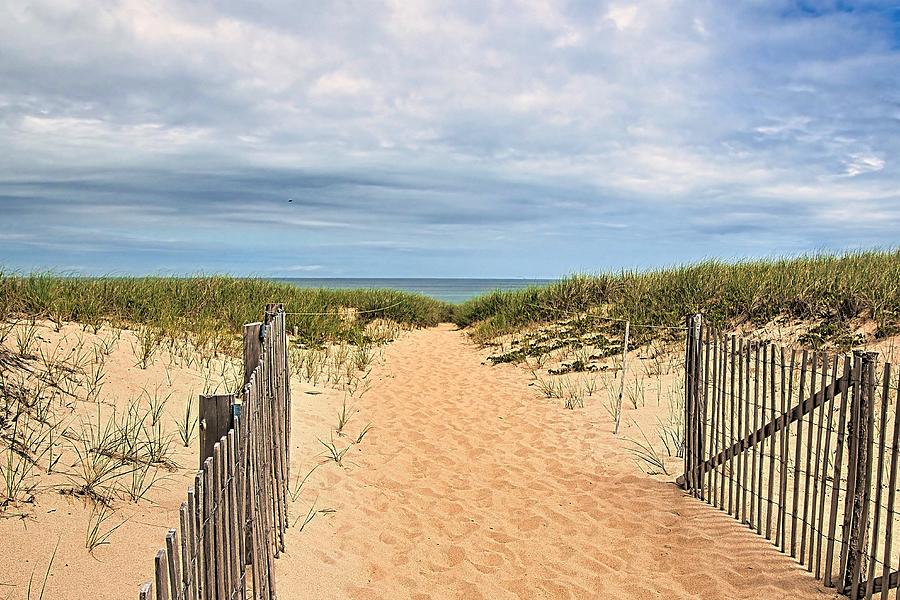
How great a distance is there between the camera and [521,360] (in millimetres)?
12609

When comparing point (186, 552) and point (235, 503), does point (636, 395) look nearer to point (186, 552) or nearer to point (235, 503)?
point (235, 503)

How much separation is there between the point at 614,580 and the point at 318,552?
2.03 meters

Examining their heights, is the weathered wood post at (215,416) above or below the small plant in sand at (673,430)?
above

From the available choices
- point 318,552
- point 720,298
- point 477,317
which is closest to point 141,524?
point 318,552

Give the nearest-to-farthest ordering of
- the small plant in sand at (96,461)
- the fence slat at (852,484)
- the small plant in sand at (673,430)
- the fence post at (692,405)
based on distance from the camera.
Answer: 1. the fence slat at (852,484)
2. the small plant in sand at (96,461)
3. the fence post at (692,405)
4. the small plant in sand at (673,430)

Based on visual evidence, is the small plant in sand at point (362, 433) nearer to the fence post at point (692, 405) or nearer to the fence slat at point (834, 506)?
the fence post at point (692, 405)

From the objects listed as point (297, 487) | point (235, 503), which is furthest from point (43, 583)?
point (297, 487)

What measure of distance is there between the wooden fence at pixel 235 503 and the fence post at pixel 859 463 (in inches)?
132

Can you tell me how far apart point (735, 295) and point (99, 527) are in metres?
11.1

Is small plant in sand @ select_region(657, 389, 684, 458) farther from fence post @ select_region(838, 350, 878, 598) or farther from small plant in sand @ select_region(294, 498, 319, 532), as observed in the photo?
small plant in sand @ select_region(294, 498, 319, 532)

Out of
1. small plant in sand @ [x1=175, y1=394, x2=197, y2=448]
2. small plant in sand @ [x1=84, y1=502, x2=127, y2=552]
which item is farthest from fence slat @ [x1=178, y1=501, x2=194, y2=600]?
small plant in sand @ [x1=175, y1=394, x2=197, y2=448]

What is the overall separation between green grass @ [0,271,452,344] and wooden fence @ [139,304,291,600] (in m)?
4.11

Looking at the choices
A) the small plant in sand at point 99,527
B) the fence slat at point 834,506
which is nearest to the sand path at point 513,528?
the fence slat at point 834,506

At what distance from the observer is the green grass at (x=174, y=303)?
8586 mm
